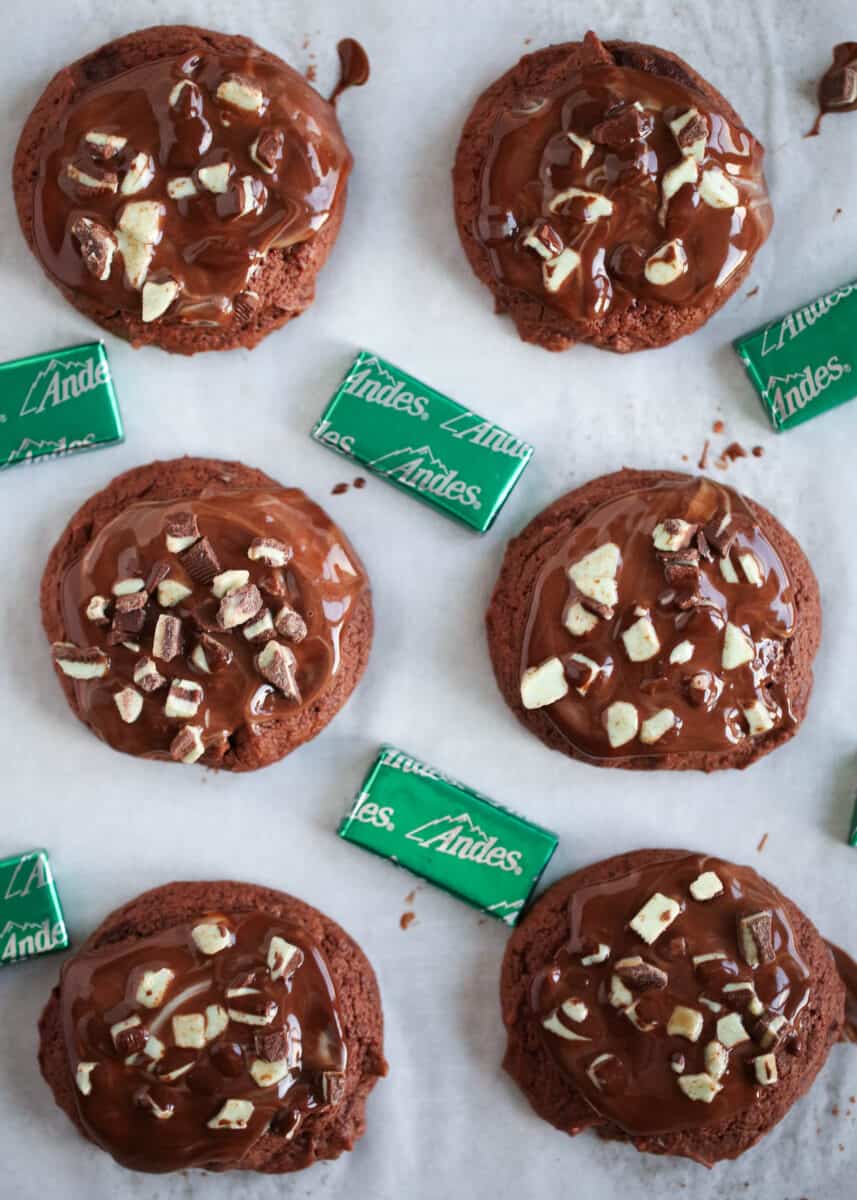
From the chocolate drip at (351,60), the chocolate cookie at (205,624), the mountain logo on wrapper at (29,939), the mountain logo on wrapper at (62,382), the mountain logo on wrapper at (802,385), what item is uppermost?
the chocolate drip at (351,60)

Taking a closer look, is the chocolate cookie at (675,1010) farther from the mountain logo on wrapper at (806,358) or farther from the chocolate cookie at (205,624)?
the mountain logo on wrapper at (806,358)

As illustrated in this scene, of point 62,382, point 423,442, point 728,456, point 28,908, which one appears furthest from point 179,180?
point 28,908

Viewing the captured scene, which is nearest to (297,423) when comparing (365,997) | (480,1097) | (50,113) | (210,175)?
(210,175)

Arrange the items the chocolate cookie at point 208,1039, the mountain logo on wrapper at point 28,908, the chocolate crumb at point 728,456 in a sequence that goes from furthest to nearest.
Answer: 1. the chocolate crumb at point 728,456
2. the mountain logo on wrapper at point 28,908
3. the chocolate cookie at point 208,1039

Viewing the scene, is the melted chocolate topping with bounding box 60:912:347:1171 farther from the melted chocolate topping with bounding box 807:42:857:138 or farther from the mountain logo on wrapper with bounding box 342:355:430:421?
the melted chocolate topping with bounding box 807:42:857:138

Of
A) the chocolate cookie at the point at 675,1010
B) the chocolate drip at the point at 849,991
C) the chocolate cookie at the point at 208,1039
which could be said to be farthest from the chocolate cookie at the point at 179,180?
the chocolate drip at the point at 849,991

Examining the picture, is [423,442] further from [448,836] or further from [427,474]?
[448,836]
